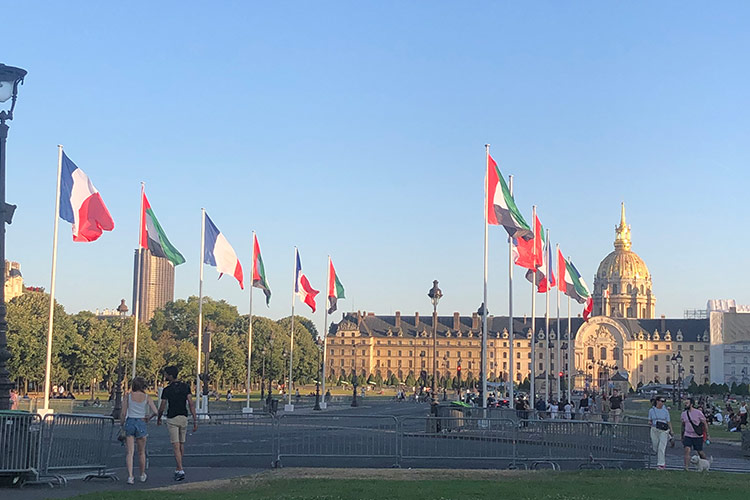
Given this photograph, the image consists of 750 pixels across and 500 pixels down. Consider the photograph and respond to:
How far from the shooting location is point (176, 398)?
62.6 ft

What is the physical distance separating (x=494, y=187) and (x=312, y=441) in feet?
52.7

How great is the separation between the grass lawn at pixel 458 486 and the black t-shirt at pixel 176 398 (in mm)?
1660

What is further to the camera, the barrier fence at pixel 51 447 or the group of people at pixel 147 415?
the group of people at pixel 147 415

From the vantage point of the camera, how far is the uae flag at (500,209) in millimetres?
36719

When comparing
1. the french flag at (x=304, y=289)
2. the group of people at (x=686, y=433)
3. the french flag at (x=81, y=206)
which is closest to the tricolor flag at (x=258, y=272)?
the french flag at (x=304, y=289)

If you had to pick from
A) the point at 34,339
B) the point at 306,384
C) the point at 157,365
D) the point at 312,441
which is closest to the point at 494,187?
the point at 312,441

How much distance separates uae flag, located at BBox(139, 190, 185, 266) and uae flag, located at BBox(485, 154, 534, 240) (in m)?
11.6

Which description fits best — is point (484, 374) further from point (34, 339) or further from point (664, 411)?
point (34, 339)

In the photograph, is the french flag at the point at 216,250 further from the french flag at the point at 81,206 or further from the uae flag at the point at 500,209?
the french flag at the point at 81,206

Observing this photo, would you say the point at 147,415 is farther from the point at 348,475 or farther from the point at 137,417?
the point at 348,475

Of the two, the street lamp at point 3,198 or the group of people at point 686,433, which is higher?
the street lamp at point 3,198

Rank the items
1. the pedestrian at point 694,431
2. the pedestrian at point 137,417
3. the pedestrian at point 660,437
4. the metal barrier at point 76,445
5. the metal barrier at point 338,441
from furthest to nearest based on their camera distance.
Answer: the pedestrian at point 660,437
the pedestrian at point 694,431
the metal barrier at point 338,441
the pedestrian at point 137,417
the metal barrier at point 76,445

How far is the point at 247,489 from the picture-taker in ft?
56.0

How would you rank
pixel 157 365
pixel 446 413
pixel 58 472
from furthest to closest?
pixel 157 365, pixel 446 413, pixel 58 472
